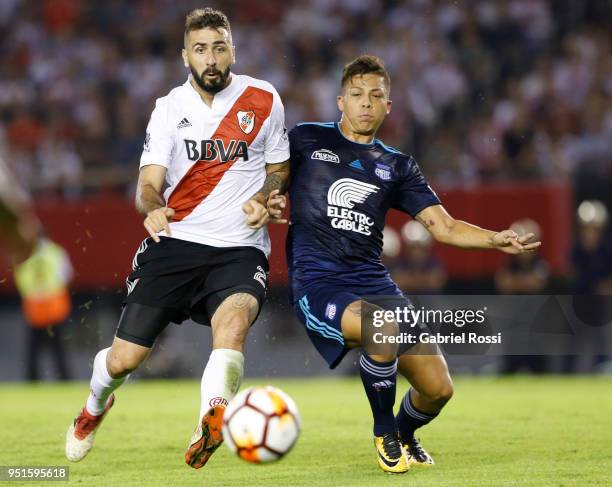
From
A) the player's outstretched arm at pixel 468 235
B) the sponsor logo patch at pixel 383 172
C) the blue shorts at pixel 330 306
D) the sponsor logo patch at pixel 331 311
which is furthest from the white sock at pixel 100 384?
the player's outstretched arm at pixel 468 235

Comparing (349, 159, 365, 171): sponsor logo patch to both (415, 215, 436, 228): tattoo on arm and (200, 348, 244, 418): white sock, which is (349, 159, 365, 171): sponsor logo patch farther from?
(200, 348, 244, 418): white sock

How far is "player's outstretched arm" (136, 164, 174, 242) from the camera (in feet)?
21.8

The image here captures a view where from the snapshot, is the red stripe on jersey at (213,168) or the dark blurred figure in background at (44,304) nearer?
the red stripe on jersey at (213,168)

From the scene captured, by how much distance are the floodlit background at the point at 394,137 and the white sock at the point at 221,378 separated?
294 inches

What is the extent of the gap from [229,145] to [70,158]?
1073 cm

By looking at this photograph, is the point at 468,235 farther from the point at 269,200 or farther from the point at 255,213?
the point at 255,213

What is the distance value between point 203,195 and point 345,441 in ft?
7.64

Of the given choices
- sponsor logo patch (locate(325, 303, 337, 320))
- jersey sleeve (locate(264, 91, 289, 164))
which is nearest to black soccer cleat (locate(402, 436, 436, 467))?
sponsor logo patch (locate(325, 303, 337, 320))

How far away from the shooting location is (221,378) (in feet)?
21.3

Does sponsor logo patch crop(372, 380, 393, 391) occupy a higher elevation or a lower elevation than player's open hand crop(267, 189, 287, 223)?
lower

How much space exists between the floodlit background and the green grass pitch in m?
2.17

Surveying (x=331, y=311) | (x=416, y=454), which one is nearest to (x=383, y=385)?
(x=331, y=311)

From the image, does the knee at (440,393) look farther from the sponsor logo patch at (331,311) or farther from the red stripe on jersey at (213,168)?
the red stripe on jersey at (213,168)

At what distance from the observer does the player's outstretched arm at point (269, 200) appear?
679 centimetres
